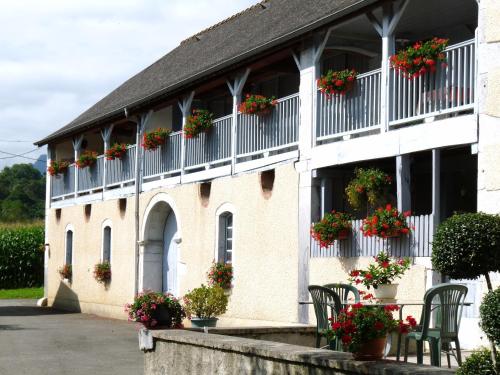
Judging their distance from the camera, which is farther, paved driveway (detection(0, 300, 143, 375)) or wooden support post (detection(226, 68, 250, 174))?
wooden support post (detection(226, 68, 250, 174))

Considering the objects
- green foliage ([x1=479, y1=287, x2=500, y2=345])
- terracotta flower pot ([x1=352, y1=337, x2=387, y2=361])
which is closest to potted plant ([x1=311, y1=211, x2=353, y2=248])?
terracotta flower pot ([x1=352, y1=337, x2=387, y2=361])

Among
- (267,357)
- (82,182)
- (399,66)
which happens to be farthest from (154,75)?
(267,357)

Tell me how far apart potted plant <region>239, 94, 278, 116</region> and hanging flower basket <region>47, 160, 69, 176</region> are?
1188cm

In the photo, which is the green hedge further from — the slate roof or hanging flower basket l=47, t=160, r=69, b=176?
hanging flower basket l=47, t=160, r=69, b=176

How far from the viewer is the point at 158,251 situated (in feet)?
73.6

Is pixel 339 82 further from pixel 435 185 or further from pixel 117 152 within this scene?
pixel 117 152

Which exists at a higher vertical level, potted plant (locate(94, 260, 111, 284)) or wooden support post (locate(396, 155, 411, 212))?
wooden support post (locate(396, 155, 411, 212))

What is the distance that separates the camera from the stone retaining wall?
771 centimetres

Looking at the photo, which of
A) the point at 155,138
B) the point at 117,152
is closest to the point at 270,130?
the point at 155,138

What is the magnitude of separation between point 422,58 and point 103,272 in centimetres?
1352

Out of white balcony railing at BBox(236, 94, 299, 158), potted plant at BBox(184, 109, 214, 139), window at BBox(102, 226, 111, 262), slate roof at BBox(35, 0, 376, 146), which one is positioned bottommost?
window at BBox(102, 226, 111, 262)

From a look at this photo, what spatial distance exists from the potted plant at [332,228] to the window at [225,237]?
4058 millimetres

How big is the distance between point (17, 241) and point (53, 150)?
414 inches

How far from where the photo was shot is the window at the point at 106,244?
81.9 ft
